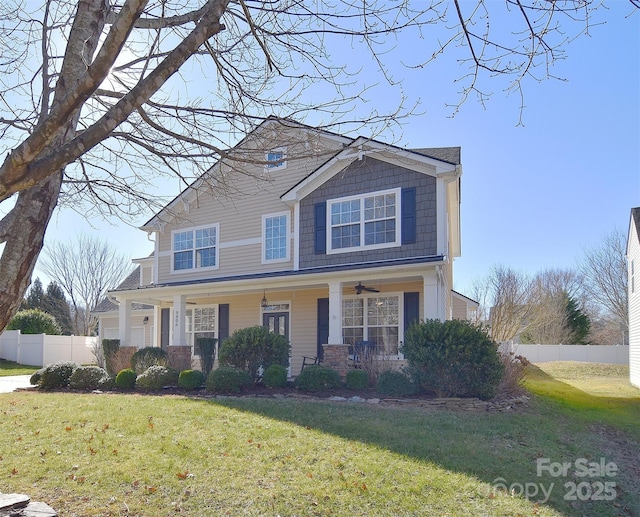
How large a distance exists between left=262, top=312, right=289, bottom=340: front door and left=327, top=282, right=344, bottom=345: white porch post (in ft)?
11.7

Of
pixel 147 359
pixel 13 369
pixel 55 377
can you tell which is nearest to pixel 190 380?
pixel 147 359

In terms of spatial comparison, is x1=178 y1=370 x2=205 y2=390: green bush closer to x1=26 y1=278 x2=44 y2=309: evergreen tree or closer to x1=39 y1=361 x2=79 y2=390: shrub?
x1=39 y1=361 x2=79 y2=390: shrub

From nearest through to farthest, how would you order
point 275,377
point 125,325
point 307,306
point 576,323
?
point 275,377 < point 307,306 < point 125,325 < point 576,323

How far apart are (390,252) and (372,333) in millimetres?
2503

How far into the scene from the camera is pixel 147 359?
15.2 m

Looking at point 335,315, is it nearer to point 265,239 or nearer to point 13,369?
point 265,239

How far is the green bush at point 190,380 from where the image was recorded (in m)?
13.0

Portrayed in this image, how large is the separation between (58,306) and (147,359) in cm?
2767

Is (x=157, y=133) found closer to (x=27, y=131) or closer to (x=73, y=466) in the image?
(x=27, y=131)

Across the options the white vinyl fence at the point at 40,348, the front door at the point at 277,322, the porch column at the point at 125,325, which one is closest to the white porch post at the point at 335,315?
the front door at the point at 277,322

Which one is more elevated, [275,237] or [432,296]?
[275,237]

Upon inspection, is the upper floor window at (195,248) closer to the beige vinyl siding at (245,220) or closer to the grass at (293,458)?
the beige vinyl siding at (245,220)

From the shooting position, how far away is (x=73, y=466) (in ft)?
21.9

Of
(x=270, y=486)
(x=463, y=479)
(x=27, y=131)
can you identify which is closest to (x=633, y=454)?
(x=463, y=479)
